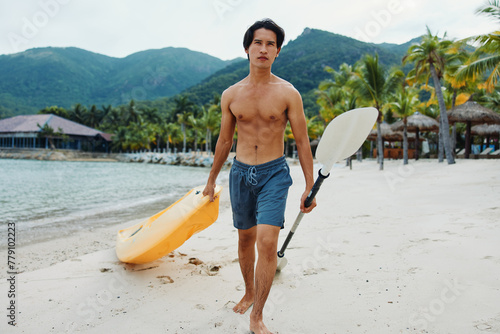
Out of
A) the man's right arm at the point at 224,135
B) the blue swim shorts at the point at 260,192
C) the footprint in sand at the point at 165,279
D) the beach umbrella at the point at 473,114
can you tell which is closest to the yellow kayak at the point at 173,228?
the footprint in sand at the point at 165,279

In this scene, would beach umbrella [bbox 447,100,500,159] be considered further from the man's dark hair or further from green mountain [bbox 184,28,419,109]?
green mountain [bbox 184,28,419,109]

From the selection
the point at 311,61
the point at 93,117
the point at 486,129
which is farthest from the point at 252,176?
the point at 93,117

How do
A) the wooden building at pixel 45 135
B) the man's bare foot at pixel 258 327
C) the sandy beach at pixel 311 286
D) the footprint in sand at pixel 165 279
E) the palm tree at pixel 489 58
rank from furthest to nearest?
the wooden building at pixel 45 135 → the palm tree at pixel 489 58 → the footprint in sand at pixel 165 279 → the sandy beach at pixel 311 286 → the man's bare foot at pixel 258 327

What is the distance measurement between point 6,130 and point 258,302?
7563cm

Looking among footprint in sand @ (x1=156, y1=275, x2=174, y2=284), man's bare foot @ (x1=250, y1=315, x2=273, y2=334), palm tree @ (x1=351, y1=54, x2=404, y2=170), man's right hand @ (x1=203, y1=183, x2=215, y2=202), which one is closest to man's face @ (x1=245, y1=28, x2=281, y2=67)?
man's right hand @ (x1=203, y1=183, x2=215, y2=202)

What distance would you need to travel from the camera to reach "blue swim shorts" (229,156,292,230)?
7.16 feet

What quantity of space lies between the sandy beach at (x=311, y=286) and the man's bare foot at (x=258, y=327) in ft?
0.34

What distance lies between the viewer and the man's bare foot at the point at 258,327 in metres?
2.05

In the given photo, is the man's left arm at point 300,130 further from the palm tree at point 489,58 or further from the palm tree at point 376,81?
the palm tree at point 376,81

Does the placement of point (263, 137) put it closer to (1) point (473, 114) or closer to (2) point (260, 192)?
(2) point (260, 192)

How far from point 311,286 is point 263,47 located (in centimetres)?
193

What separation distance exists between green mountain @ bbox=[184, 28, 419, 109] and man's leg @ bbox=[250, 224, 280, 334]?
60.2m

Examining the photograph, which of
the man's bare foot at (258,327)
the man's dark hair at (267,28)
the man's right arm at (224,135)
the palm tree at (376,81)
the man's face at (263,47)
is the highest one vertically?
the palm tree at (376,81)

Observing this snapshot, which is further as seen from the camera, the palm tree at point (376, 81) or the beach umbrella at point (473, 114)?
the palm tree at point (376, 81)
